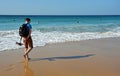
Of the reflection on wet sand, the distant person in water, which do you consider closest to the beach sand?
the reflection on wet sand

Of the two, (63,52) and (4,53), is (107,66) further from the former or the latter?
(4,53)

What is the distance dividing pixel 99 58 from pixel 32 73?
9.47 ft

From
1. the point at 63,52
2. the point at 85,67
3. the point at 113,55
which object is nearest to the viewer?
the point at 85,67

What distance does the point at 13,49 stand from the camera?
9641mm

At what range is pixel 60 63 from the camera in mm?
7480

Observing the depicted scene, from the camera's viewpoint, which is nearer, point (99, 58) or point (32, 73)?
point (32, 73)

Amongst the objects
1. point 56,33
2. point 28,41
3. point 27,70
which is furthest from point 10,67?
point 56,33

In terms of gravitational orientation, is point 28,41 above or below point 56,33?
above

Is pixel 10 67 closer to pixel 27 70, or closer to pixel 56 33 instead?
pixel 27 70

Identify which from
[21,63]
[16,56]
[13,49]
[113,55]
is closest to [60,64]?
[21,63]

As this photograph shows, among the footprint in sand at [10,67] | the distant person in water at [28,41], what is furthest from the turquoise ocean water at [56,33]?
the footprint in sand at [10,67]

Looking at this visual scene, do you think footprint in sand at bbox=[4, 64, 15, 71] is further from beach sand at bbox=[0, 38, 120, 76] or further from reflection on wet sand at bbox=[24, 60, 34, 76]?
reflection on wet sand at bbox=[24, 60, 34, 76]

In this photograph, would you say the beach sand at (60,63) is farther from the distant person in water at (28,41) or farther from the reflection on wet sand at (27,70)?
the distant person in water at (28,41)

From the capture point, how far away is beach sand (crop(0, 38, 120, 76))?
635cm
